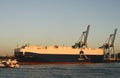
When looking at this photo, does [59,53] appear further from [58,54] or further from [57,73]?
[57,73]

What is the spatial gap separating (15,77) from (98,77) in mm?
14804

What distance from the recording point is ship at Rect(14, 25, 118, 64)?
126 m

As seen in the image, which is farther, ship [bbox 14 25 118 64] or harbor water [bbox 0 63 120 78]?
ship [bbox 14 25 118 64]

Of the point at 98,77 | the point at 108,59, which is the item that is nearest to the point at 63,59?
the point at 108,59

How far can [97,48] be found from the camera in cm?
14912

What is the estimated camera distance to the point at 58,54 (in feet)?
434

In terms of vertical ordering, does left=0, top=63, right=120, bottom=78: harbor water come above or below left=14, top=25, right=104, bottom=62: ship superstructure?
below

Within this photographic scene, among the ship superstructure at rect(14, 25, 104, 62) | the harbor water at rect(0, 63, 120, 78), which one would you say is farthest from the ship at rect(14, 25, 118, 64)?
the harbor water at rect(0, 63, 120, 78)

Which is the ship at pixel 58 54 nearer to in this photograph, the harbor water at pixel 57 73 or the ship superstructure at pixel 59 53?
the ship superstructure at pixel 59 53

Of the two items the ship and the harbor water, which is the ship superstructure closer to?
the ship

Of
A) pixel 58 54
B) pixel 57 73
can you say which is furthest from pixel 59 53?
pixel 57 73

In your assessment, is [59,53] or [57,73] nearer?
[57,73]

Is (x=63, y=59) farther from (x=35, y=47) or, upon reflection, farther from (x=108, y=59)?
(x=108, y=59)

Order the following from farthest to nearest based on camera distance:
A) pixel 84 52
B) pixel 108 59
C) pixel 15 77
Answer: pixel 108 59, pixel 84 52, pixel 15 77
